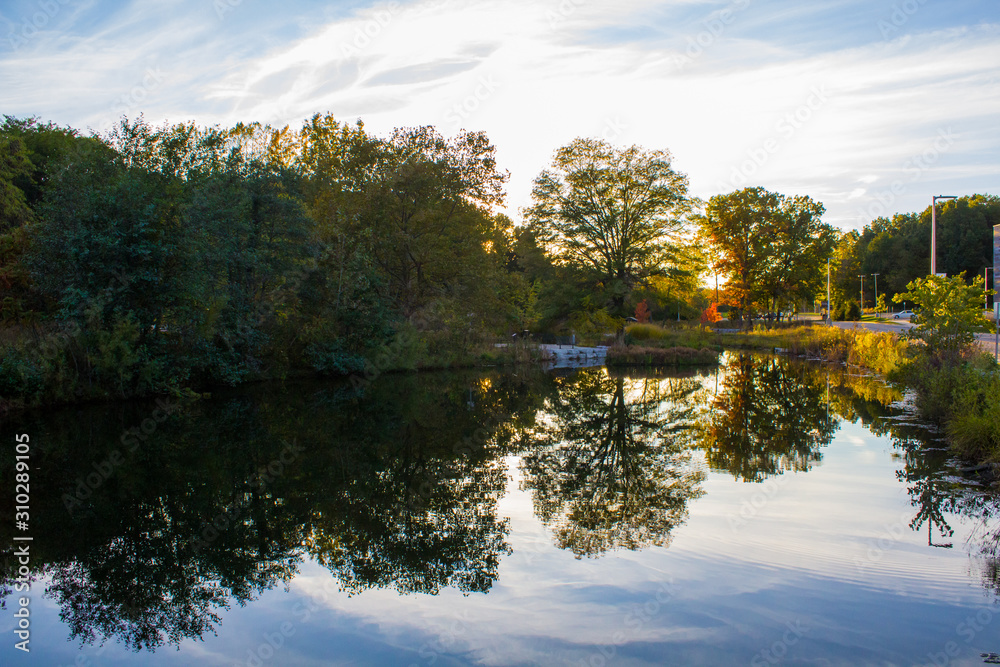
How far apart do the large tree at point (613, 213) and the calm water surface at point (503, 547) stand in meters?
29.3

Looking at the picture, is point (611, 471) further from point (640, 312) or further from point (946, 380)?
point (640, 312)

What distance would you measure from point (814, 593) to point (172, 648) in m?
5.48

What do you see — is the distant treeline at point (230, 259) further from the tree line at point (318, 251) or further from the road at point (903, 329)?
the road at point (903, 329)

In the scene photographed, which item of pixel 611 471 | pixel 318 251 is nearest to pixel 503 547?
pixel 611 471

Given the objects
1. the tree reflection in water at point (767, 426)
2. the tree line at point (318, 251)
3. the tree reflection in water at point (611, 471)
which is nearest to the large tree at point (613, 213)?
the tree line at point (318, 251)

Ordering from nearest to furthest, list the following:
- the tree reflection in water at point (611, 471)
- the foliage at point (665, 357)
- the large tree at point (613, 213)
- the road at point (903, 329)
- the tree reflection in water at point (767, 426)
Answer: the tree reflection in water at point (611, 471)
the tree reflection in water at point (767, 426)
the road at point (903, 329)
the foliage at point (665, 357)
the large tree at point (613, 213)

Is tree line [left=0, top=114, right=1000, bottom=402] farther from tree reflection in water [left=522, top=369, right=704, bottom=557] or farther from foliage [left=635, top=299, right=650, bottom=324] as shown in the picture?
tree reflection in water [left=522, top=369, right=704, bottom=557]

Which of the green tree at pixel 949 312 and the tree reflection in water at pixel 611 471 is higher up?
the green tree at pixel 949 312

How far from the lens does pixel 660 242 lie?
138 ft

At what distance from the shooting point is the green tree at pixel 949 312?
13875 mm

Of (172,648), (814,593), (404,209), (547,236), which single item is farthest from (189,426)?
(547,236)

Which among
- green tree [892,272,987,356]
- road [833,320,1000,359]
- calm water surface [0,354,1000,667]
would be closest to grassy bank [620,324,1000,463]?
green tree [892,272,987,356]

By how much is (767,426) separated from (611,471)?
5548 millimetres

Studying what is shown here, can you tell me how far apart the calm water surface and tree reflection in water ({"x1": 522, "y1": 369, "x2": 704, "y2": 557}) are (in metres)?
0.06
